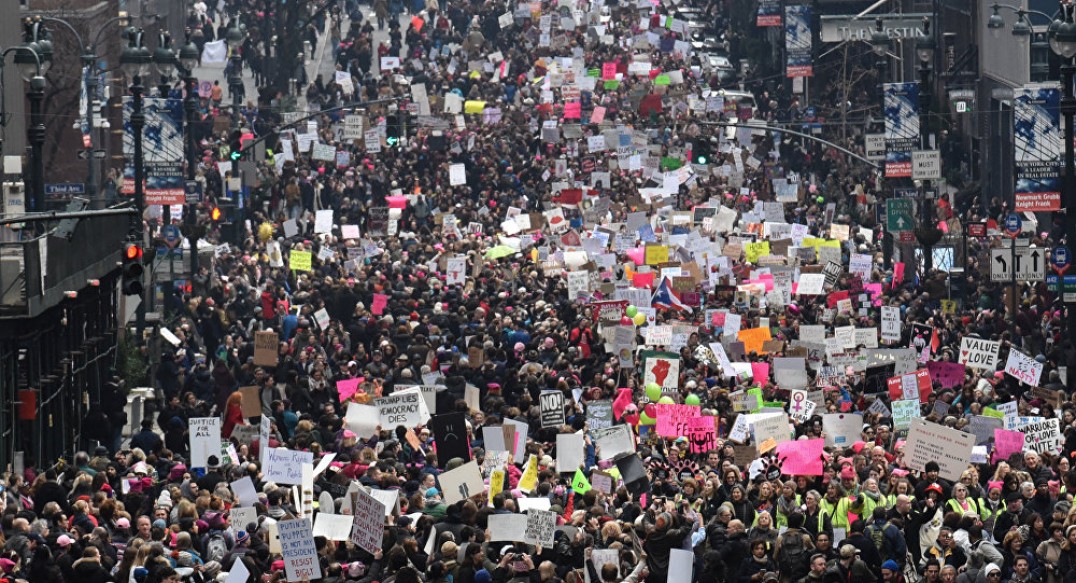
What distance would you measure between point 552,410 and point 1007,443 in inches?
215

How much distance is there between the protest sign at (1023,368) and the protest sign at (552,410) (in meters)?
5.69

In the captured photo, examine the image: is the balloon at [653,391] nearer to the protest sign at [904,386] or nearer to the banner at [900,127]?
the protest sign at [904,386]

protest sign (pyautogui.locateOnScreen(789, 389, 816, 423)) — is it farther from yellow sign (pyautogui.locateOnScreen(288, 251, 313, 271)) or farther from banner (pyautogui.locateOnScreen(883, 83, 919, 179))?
banner (pyautogui.locateOnScreen(883, 83, 919, 179))

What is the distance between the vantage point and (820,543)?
72.1 ft

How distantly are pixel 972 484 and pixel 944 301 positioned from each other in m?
18.1

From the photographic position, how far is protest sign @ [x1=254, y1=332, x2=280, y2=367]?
35312mm

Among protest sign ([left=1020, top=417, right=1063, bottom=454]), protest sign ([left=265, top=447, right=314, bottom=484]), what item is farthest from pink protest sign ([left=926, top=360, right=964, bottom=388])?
protest sign ([left=265, top=447, right=314, bottom=484])

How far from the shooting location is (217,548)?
2245cm

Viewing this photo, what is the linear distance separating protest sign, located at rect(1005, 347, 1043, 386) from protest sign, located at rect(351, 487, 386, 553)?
35.6ft

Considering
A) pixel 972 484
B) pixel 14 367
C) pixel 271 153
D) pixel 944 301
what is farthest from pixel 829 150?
pixel 972 484

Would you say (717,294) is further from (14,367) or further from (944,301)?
(14,367)

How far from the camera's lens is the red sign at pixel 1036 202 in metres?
40.4

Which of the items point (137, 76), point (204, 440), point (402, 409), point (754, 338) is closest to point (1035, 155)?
point (754, 338)

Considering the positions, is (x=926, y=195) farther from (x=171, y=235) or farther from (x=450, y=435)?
(x=450, y=435)
